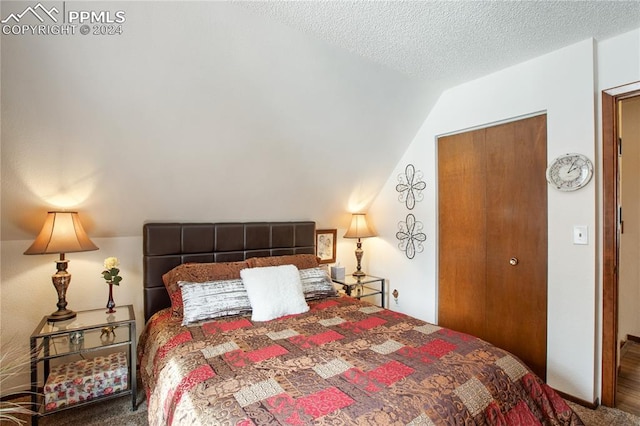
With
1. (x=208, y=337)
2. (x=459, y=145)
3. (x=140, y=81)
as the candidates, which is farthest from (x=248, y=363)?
(x=459, y=145)

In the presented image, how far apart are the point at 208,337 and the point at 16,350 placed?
1425 millimetres

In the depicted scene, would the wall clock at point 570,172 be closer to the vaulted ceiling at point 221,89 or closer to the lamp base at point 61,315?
the vaulted ceiling at point 221,89

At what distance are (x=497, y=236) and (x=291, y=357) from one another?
6.57ft

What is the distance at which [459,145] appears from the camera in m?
2.89

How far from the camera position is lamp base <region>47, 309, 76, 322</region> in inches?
81.4

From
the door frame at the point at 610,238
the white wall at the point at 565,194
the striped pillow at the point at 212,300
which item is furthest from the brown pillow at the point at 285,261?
the door frame at the point at 610,238

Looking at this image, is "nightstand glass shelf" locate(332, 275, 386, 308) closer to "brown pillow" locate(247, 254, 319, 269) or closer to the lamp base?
"brown pillow" locate(247, 254, 319, 269)

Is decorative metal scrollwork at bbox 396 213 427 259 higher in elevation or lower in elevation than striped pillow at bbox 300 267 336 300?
higher

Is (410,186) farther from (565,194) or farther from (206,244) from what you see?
(206,244)

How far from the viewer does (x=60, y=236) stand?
200 cm

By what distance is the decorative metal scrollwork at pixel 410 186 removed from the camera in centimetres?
322

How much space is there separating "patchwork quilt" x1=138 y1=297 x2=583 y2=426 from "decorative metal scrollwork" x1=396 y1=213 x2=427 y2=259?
131 cm

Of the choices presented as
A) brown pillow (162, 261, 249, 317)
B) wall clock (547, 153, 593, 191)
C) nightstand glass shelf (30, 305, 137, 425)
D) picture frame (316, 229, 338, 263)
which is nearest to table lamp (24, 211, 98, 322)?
nightstand glass shelf (30, 305, 137, 425)

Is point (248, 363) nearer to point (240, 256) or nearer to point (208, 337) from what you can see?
point (208, 337)
